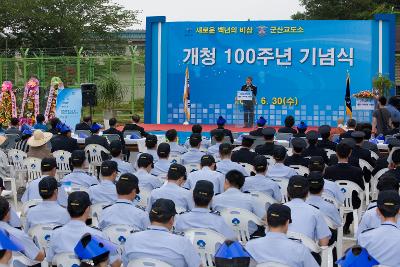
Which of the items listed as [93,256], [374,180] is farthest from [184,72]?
[93,256]

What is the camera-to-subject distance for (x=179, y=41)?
20.8 metres

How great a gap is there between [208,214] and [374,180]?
3.87 m

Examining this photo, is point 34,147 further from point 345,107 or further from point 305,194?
point 345,107

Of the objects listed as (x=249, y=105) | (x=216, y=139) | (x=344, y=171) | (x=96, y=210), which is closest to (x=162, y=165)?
(x=96, y=210)

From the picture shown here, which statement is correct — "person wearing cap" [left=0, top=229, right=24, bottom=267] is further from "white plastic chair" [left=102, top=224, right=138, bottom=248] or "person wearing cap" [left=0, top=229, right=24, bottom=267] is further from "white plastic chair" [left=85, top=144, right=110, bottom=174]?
"white plastic chair" [left=85, top=144, right=110, bottom=174]

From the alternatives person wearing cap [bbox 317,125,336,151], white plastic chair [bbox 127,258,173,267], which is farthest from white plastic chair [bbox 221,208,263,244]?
person wearing cap [bbox 317,125,336,151]

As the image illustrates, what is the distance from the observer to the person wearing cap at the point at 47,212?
20.4ft

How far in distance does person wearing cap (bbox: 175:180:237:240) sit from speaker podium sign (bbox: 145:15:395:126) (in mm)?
14197

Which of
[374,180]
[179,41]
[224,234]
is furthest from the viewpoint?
[179,41]

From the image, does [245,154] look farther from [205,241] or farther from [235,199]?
[205,241]

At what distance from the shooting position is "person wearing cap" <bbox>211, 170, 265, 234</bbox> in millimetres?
6699

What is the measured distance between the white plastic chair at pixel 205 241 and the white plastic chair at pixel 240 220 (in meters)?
0.83

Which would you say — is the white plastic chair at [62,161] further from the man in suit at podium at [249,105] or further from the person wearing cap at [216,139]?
the man in suit at podium at [249,105]

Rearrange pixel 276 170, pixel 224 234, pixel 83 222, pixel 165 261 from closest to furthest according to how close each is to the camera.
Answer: pixel 165 261 → pixel 83 222 → pixel 224 234 → pixel 276 170
